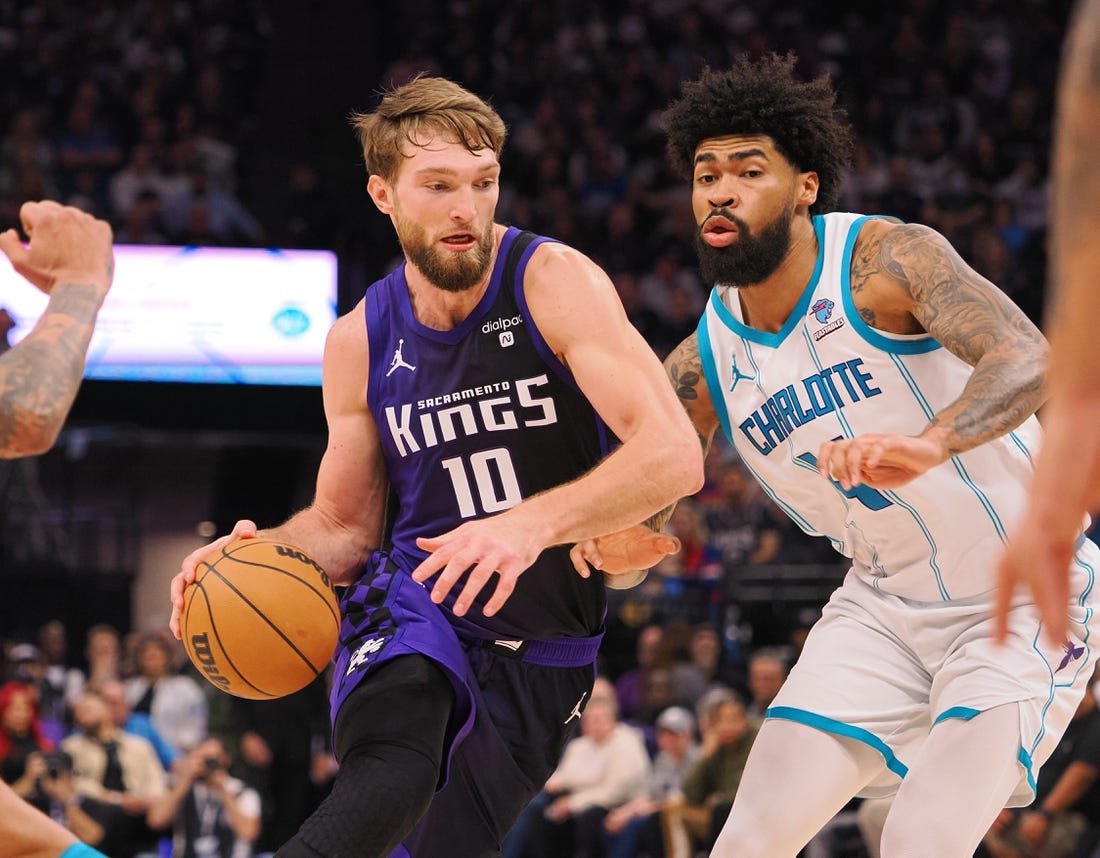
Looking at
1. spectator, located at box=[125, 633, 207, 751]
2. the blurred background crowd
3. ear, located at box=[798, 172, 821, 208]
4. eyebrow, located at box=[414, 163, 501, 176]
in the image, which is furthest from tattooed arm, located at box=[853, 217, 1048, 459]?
spectator, located at box=[125, 633, 207, 751]

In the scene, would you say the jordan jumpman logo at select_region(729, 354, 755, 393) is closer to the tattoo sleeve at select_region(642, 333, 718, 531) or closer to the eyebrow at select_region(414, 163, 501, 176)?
the tattoo sleeve at select_region(642, 333, 718, 531)

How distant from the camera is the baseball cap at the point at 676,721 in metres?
9.12

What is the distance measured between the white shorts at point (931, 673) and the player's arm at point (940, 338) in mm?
536

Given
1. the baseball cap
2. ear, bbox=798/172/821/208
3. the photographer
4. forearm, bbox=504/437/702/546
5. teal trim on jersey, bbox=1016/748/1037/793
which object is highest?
ear, bbox=798/172/821/208

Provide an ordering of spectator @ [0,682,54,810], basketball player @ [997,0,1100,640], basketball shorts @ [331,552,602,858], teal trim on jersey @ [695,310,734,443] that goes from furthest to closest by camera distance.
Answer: spectator @ [0,682,54,810] → teal trim on jersey @ [695,310,734,443] → basketball shorts @ [331,552,602,858] → basketball player @ [997,0,1100,640]

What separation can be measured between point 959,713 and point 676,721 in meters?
5.30

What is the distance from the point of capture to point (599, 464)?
387cm

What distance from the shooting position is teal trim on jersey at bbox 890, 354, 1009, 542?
418 cm

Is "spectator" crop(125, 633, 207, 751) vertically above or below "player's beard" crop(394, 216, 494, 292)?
below

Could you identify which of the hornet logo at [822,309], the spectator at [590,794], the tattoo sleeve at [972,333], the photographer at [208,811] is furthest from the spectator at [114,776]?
A: the tattoo sleeve at [972,333]

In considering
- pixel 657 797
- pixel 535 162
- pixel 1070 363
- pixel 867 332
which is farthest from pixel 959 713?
pixel 535 162

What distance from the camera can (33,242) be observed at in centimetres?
343

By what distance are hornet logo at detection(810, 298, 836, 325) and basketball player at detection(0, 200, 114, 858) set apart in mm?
2002

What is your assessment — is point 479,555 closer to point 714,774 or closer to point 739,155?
point 739,155
